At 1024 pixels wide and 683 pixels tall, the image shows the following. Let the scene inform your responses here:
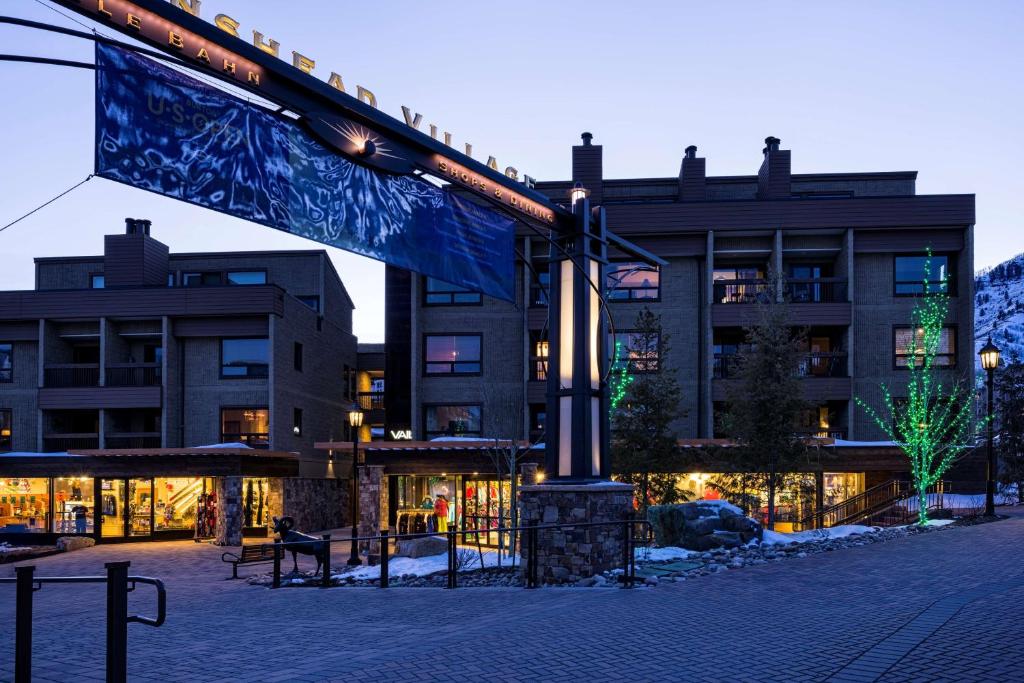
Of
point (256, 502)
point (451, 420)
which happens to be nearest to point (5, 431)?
point (256, 502)

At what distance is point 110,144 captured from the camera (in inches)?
336

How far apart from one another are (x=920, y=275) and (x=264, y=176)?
2934 centimetres

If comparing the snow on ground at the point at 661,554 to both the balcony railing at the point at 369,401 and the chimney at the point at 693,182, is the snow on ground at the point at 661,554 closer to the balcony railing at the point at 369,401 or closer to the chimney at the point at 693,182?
the chimney at the point at 693,182

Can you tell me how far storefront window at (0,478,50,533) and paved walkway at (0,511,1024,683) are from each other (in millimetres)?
19771

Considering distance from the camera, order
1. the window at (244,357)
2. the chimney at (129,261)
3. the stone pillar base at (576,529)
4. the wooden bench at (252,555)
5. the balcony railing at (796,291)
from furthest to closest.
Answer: the chimney at (129,261) < the window at (244,357) < the balcony railing at (796,291) < the wooden bench at (252,555) < the stone pillar base at (576,529)

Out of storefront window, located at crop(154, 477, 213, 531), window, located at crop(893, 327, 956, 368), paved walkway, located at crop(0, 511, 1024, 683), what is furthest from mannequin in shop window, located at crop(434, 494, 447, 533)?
window, located at crop(893, 327, 956, 368)

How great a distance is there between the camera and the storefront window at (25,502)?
31641 millimetres

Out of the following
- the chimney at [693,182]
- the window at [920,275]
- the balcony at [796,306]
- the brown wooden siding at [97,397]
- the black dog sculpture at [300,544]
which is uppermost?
the chimney at [693,182]

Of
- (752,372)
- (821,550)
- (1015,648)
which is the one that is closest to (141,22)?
(1015,648)

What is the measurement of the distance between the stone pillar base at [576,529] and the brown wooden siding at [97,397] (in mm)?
22099

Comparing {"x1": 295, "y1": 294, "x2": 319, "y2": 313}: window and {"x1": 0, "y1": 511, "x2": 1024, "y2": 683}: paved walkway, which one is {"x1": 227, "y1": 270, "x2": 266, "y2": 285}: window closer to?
{"x1": 295, "y1": 294, "x2": 319, "y2": 313}: window

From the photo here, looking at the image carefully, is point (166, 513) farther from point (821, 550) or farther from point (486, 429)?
point (821, 550)

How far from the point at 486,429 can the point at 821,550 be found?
17.4 metres

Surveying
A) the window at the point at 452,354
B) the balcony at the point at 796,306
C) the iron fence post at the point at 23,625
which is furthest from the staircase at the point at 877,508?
the iron fence post at the point at 23,625
